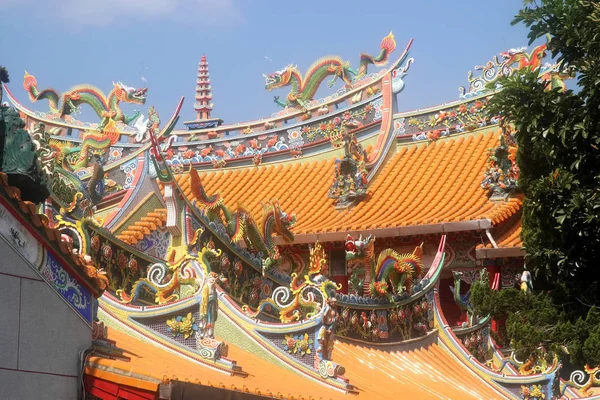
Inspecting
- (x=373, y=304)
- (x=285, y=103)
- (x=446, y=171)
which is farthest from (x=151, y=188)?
(x=285, y=103)

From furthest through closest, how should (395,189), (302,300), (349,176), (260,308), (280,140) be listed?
(280,140)
(349,176)
(395,189)
(302,300)
(260,308)

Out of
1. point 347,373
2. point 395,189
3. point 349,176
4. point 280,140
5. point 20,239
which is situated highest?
point 280,140

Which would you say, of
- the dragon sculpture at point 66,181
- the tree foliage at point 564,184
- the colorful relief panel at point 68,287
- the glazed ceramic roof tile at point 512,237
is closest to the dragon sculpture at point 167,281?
the dragon sculpture at point 66,181

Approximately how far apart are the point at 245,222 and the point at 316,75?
10.4 meters

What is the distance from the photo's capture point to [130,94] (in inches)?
859

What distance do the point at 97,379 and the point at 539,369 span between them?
8.21 meters

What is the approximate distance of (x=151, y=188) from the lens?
41.3ft

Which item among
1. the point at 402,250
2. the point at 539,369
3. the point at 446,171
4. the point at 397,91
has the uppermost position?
the point at 397,91

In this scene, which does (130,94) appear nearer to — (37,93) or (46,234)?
(37,93)

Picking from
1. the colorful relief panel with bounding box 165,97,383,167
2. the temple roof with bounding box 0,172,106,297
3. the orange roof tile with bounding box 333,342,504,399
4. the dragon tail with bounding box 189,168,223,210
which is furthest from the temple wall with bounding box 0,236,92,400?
the colorful relief panel with bounding box 165,97,383,167

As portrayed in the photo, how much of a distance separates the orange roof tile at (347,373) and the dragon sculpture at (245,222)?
4.33ft

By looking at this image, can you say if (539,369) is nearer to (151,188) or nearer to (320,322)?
(320,322)

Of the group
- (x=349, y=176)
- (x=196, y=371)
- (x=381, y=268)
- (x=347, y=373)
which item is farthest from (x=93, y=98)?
(x=196, y=371)

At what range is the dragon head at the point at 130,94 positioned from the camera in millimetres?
21578
